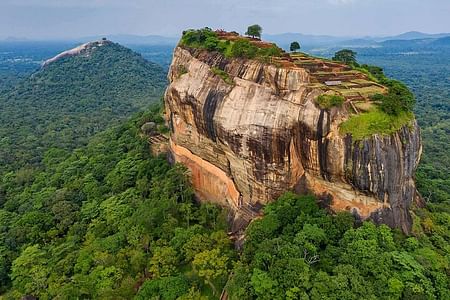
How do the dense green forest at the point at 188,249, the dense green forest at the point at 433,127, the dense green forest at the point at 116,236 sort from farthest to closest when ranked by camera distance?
the dense green forest at the point at 433,127
the dense green forest at the point at 116,236
the dense green forest at the point at 188,249

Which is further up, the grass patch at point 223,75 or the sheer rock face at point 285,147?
the grass patch at point 223,75

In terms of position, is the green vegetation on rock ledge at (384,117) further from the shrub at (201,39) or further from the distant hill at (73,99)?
the distant hill at (73,99)

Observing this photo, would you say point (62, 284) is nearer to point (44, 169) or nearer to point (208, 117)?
point (208, 117)

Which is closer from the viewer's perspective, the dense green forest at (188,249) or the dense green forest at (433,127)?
the dense green forest at (188,249)

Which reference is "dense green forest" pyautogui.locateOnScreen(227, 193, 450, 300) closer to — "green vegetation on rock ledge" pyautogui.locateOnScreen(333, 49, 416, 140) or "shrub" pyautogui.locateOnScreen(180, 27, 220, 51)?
"green vegetation on rock ledge" pyautogui.locateOnScreen(333, 49, 416, 140)

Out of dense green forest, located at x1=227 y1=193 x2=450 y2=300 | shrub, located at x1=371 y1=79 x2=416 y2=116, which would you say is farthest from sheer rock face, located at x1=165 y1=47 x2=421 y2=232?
dense green forest, located at x1=227 y1=193 x2=450 y2=300

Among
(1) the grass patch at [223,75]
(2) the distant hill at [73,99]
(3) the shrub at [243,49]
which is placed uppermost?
(3) the shrub at [243,49]

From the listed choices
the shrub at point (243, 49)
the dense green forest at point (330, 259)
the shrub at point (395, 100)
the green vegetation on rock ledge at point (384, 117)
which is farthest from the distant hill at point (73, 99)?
the shrub at point (395, 100)

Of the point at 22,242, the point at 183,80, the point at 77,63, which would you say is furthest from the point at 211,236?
the point at 77,63

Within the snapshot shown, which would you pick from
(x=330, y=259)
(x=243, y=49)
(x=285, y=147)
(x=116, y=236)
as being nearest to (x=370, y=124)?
(x=285, y=147)
